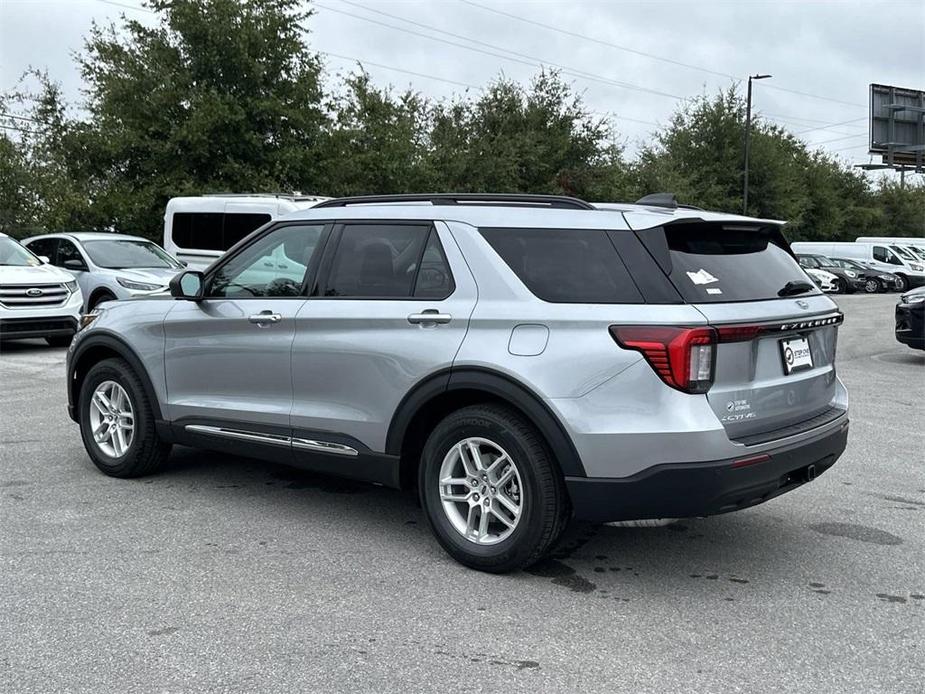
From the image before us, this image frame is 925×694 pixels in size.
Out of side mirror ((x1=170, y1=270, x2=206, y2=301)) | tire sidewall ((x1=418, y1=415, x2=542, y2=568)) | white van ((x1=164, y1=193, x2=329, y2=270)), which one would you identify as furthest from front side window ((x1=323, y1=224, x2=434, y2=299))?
white van ((x1=164, y1=193, x2=329, y2=270))

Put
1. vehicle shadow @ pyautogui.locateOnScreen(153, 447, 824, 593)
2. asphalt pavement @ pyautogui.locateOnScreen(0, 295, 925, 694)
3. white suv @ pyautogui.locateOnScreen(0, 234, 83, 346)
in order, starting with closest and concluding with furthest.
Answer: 1. asphalt pavement @ pyautogui.locateOnScreen(0, 295, 925, 694)
2. vehicle shadow @ pyautogui.locateOnScreen(153, 447, 824, 593)
3. white suv @ pyautogui.locateOnScreen(0, 234, 83, 346)

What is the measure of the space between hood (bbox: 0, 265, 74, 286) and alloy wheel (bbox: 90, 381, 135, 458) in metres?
7.52

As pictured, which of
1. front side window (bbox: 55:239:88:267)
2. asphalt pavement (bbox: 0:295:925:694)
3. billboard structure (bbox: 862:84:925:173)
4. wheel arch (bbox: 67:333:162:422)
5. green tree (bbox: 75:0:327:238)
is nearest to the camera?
asphalt pavement (bbox: 0:295:925:694)

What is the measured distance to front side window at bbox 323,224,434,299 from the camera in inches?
185

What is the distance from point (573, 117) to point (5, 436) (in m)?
31.2

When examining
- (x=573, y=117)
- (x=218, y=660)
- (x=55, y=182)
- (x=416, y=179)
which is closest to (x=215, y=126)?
(x=55, y=182)

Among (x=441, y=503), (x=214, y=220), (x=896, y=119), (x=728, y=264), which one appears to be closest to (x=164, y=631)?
(x=441, y=503)

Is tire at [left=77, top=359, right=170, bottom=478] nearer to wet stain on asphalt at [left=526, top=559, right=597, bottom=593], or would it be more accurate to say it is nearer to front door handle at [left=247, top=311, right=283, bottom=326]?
front door handle at [left=247, top=311, right=283, bottom=326]

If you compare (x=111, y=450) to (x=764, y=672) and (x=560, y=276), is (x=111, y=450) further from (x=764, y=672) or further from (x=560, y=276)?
(x=764, y=672)

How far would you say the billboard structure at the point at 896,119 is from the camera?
3744 centimetres

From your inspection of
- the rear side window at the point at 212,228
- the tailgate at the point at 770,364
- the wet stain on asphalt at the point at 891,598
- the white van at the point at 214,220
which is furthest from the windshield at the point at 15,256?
the wet stain on asphalt at the point at 891,598

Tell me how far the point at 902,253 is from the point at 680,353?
41443 mm

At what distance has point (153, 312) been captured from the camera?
582 centimetres

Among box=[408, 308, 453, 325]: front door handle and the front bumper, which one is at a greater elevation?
box=[408, 308, 453, 325]: front door handle
